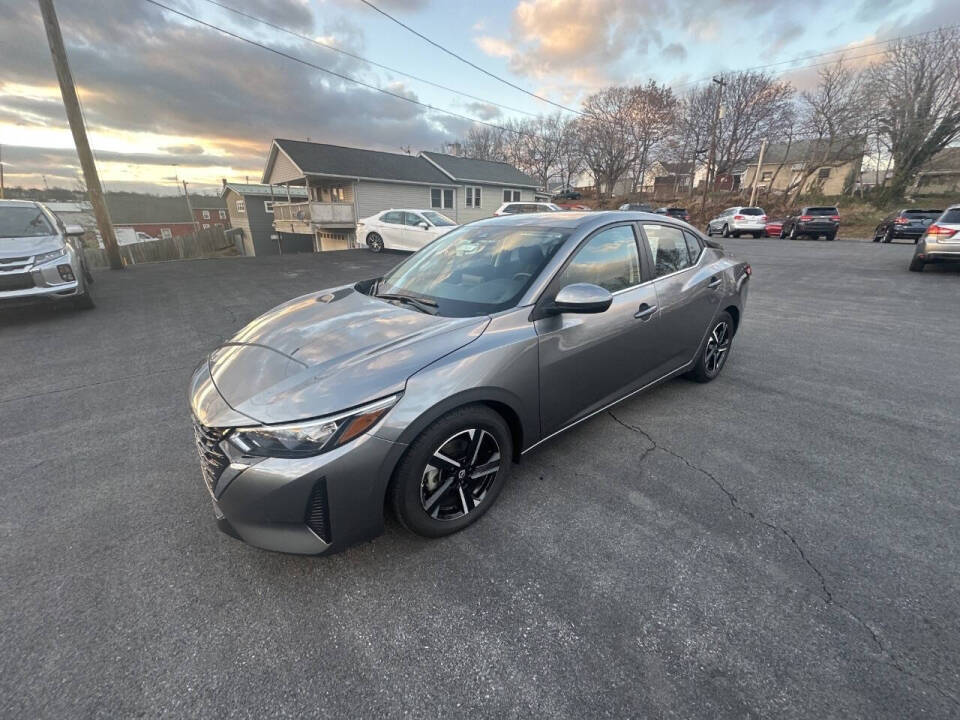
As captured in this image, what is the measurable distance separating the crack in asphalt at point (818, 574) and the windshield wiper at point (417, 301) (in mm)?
1740

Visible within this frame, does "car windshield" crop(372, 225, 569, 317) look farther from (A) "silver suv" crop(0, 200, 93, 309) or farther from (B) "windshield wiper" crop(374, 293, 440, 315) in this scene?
(A) "silver suv" crop(0, 200, 93, 309)

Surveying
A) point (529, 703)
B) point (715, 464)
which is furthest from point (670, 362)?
point (529, 703)

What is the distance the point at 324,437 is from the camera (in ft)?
5.52

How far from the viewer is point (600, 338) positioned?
2629mm

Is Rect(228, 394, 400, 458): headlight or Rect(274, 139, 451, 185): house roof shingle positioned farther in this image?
Rect(274, 139, 451, 185): house roof shingle

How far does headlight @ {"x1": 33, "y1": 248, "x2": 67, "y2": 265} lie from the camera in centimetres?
575

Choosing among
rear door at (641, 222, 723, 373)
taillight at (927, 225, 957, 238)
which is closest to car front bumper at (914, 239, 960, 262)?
taillight at (927, 225, 957, 238)

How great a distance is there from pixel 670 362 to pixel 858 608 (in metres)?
1.93

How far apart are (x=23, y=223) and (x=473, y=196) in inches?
→ 943

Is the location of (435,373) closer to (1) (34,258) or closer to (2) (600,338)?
(2) (600,338)

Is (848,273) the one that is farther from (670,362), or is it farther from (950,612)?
(950,612)

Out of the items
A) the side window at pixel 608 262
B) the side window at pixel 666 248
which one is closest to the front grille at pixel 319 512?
the side window at pixel 608 262

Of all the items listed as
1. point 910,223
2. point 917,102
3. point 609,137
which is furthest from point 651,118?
point 910,223

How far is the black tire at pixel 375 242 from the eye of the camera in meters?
16.1
